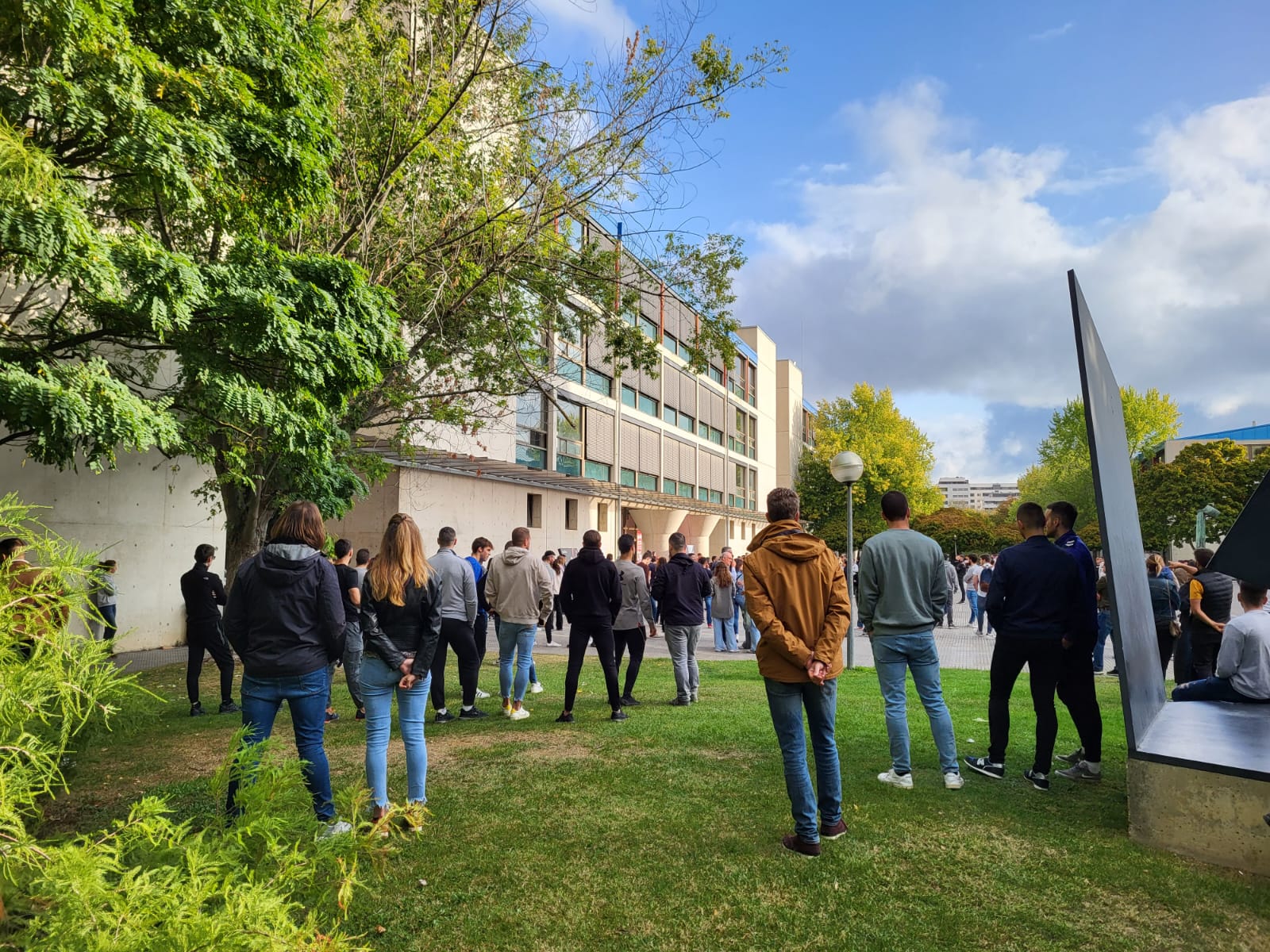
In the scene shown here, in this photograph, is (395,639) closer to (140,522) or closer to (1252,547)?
(1252,547)

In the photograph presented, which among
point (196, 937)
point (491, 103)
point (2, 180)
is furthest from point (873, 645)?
point (491, 103)

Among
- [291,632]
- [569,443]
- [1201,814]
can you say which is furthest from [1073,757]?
[569,443]

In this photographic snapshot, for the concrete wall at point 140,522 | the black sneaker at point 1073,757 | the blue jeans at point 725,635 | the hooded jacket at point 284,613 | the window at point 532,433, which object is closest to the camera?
the hooded jacket at point 284,613

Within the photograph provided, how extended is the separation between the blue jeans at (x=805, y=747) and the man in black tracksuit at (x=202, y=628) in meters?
6.47

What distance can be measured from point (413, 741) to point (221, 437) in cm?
691

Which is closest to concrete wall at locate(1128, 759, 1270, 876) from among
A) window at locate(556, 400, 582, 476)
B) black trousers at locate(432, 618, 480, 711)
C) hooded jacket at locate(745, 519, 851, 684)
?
hooded jacket at locate(745, 519, 851, 684)

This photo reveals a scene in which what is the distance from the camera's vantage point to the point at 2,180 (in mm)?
2840

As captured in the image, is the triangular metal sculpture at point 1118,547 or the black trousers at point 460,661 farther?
the black trousers at point 460,661

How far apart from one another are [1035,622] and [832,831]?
213 centimetres

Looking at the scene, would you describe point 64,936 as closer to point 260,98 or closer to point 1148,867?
point 1148,867

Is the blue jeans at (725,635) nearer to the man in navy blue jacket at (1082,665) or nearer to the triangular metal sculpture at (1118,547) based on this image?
the triangular metal sculpture at (1118,547)

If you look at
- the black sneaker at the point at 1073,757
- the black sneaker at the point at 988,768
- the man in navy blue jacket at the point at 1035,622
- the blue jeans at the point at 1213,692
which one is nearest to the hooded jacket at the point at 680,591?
the black sneaker at the point at 988,768

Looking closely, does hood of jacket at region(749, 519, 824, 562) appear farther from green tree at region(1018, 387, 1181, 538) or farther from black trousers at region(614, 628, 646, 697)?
green tree at region(1018, 387, 1181, 538)

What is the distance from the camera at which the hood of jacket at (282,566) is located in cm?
435
